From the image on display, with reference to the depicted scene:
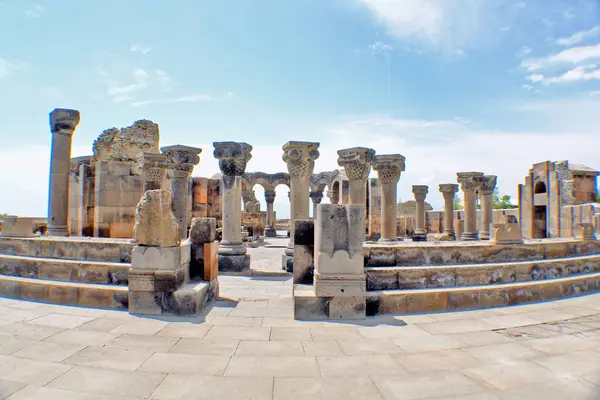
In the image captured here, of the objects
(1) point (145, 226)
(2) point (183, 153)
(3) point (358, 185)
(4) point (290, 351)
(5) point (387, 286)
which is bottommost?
(4) point (290, 351)

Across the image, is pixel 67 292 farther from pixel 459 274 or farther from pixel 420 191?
pixel 420 191

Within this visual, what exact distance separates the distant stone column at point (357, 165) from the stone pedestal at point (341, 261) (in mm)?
5794

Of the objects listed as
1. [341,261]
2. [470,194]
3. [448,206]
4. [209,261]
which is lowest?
[209,261]

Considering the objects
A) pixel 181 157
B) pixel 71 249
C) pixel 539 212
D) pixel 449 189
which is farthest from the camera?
pixel 449 189

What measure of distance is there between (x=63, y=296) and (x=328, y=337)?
13.3 ft

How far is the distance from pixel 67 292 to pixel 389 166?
31.8ft

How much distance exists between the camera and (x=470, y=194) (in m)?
16.3

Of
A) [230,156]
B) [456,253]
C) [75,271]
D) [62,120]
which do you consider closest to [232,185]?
[230,156]

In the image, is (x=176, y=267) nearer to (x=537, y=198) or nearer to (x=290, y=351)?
(x=290, y=351)

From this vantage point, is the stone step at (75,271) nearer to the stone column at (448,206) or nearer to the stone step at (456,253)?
the stone step at (456,253)

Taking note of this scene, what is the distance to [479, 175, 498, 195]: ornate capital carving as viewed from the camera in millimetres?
16650

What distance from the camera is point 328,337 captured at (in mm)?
3789

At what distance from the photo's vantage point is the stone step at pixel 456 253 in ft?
17.9

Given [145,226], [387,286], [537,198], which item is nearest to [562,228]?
[537,198]
